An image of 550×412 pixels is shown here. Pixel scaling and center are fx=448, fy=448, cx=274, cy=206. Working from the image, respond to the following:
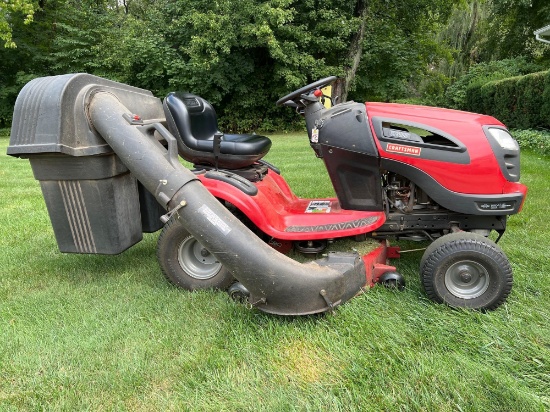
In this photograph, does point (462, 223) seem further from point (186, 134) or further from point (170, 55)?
point (170, 55)

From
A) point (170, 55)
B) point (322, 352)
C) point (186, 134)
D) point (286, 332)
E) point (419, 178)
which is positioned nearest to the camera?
point (322, 352)

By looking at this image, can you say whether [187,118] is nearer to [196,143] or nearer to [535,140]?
[196,143]

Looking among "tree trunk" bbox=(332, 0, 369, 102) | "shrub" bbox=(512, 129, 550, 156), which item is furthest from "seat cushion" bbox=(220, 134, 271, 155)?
"tree trunk" bbox=(332, 0, 369, 102)

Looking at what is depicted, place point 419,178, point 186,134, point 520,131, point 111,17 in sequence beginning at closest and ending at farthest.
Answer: point 419,178 < point 186,134 < point 520,131 < point 111,17

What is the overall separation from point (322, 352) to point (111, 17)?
71.5ft

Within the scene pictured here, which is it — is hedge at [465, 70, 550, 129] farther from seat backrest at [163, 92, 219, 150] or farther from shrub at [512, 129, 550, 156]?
seat backrest at [163, 92, 219, 150]

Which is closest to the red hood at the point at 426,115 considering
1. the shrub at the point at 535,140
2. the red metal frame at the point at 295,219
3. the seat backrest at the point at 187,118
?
the red metal frame at the point at 295,219

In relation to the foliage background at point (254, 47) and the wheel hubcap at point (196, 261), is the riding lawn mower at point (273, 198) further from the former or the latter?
the foliage background at point (254, 47)

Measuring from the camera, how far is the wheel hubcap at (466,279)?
251cm

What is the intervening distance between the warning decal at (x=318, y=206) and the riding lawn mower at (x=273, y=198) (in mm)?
26

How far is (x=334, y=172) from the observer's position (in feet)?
9.37

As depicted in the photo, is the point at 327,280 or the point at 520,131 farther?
the point at 520,131

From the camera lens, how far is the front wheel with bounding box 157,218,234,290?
2.89m

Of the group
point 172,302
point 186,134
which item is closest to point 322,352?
point 172,302
